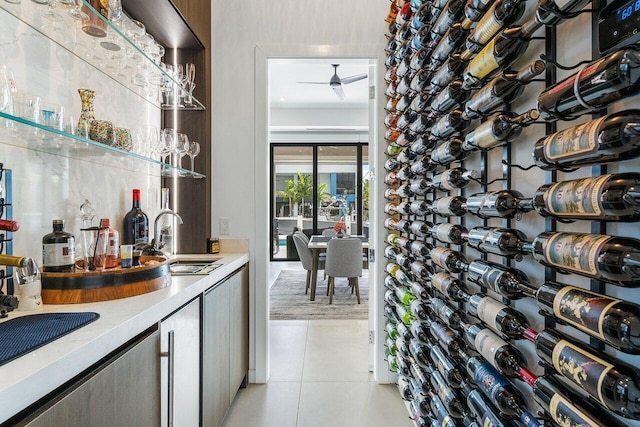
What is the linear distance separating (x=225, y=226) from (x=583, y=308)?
2345mm

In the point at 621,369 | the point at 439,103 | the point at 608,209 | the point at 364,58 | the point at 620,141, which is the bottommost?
the point at 621,369

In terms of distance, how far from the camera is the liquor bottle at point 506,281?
3.02 feet

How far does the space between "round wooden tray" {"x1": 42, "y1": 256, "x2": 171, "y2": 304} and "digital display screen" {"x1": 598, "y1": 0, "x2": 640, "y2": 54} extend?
146cm

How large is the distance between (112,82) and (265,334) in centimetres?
185

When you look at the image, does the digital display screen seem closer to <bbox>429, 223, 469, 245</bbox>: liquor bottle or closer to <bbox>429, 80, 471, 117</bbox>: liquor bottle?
<bbox>429, 80, 471, 117</bbox>: liquor bottle

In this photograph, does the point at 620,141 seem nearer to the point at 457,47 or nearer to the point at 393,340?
the point at 457,47

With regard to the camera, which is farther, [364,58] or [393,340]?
[364,58]

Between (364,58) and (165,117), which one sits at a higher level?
(364,58)

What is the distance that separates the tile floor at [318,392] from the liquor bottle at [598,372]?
5.60 ft

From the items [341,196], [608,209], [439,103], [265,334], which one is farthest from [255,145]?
[341,196]

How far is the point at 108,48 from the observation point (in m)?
1.75

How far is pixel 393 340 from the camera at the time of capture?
2.48 metres

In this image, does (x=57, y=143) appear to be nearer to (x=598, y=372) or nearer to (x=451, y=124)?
(x=451, y=124)

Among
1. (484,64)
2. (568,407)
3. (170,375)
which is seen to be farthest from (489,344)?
(170,375)
